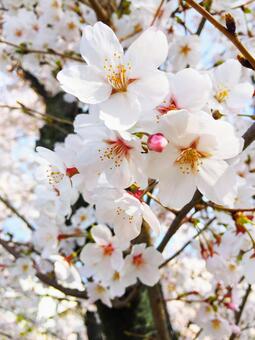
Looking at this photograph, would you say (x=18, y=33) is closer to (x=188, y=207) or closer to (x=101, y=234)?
(x=101, y=234)

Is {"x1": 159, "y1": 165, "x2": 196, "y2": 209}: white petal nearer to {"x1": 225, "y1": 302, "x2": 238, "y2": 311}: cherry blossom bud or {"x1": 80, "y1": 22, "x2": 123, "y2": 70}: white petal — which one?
{"x1": 80, "y1": 22, "x2": 123, "y2": 70}: white petal

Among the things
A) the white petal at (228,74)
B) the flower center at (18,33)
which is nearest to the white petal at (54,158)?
the white petal at (228,74)

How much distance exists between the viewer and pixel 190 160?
1022mm

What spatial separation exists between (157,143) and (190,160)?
0.63 ft

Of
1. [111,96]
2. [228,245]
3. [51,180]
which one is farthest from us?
[228,245]

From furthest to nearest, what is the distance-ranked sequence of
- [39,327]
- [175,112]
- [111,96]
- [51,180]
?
[39,327] → [51,180] → [111,96] → [175,112]

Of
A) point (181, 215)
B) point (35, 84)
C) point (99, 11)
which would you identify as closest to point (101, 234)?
point (181, 215)

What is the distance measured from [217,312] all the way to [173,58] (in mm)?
1422

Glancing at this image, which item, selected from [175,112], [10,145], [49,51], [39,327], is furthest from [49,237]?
[10,145]

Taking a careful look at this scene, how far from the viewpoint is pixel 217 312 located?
7.27 ft

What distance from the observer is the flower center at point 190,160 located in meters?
1.00

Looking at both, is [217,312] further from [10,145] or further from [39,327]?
[10,145]

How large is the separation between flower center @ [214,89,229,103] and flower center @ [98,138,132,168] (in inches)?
22.7

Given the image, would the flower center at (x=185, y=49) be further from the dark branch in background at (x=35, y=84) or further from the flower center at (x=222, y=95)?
the dark branch in background at (x=35, y=84)
